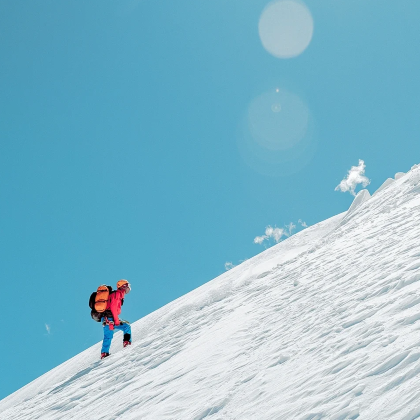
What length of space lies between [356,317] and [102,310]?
5.67m

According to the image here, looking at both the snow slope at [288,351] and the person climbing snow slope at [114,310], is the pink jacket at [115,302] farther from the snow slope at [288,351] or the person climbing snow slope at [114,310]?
the snow slope at [288,351]

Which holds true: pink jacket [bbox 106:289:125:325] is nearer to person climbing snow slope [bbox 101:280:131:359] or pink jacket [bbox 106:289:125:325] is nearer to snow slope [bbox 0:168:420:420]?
person climbing snow slope [bbox 101:280:131:359]

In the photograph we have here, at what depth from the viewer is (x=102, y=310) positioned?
8.52 m

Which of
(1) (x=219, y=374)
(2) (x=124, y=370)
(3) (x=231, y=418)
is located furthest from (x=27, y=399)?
(3) (x=231, y=418)

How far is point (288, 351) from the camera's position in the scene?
4.64 metres

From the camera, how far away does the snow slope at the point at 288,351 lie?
3.25m

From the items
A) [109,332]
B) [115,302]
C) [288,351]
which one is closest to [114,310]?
[115,302]

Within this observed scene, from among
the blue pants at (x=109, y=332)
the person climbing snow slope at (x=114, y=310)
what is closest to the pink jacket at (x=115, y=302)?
the person climbing snow slope at (x=114, y=310)

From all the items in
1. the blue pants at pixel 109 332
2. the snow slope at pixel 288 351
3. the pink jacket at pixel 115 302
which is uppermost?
the pink jacket at pixel 115 302

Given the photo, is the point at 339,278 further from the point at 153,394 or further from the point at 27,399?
the point at 27,399

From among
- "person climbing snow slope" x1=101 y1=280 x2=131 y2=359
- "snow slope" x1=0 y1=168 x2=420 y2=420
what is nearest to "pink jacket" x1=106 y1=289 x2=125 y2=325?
"person climbing snow slope" x1=101 y1=280 x2=131 y2=359

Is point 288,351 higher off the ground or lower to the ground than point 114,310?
lower

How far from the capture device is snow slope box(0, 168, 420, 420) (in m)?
3.25

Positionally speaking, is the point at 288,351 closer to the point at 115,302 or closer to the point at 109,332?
the point at 115,302
